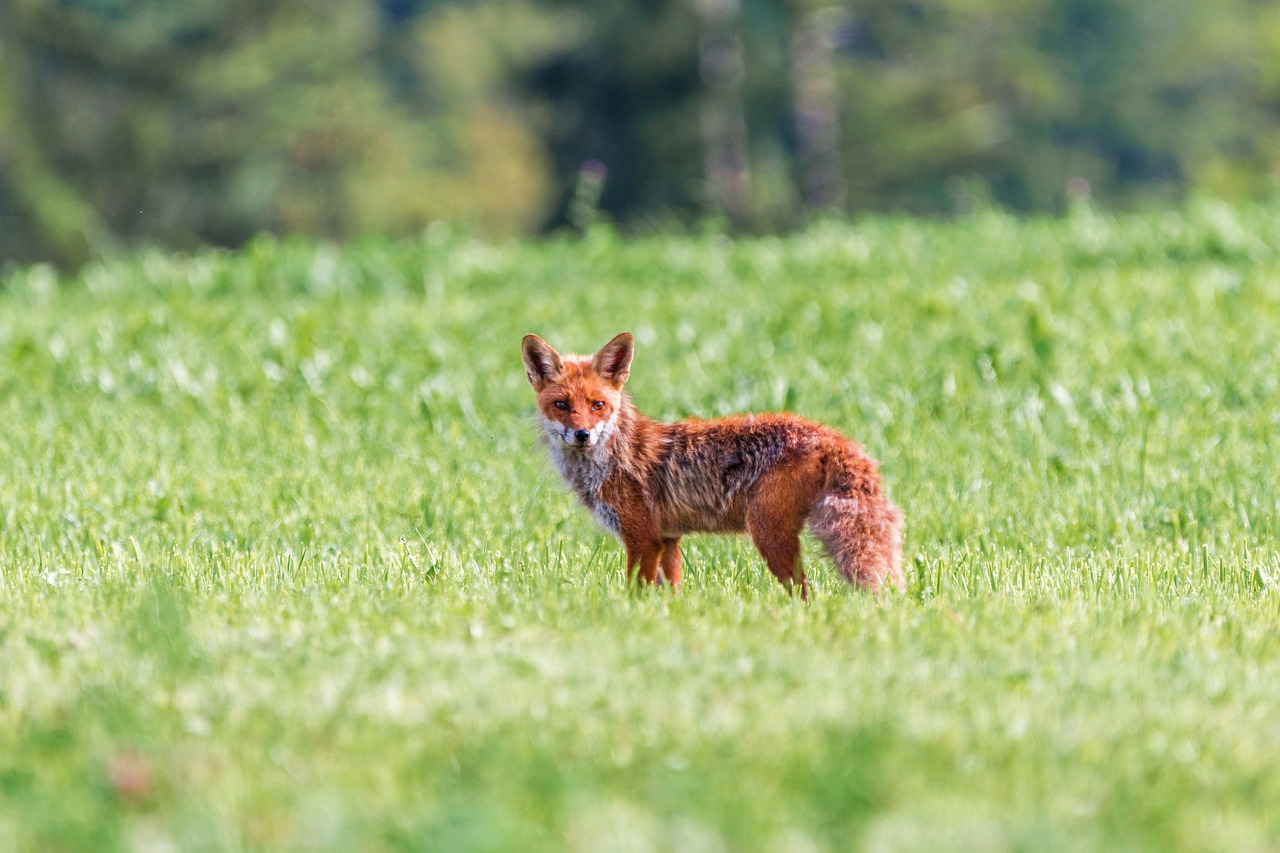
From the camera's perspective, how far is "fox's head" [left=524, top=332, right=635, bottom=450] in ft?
19.2

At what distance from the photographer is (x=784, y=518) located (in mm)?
5508

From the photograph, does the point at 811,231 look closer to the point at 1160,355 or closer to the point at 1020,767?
the point at 1160,355

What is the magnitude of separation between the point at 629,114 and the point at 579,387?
119 ft

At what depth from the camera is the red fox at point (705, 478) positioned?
541 centimetres

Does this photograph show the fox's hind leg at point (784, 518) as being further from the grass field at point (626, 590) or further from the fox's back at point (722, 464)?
the grass field at point (626, 590)

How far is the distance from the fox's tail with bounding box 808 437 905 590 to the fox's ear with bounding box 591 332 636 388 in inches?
39.2

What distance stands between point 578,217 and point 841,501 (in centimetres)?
918

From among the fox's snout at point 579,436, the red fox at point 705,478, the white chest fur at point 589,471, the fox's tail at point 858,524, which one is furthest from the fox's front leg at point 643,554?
the fox's tail at point 858,524

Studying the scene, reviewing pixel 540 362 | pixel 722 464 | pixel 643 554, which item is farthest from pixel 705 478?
pixel 540 362

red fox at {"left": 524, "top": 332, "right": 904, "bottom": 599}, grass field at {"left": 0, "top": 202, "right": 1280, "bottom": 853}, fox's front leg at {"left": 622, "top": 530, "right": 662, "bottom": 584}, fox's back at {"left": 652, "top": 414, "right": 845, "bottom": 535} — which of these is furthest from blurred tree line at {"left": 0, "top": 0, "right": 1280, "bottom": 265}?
fox's front leg at {"left": 622, "top": 530, "right": 662, "bottom": 584}

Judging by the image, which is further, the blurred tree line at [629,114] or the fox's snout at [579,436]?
the blurred tree line at [629,114]

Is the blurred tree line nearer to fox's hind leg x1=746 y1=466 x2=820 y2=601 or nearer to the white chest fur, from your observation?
the white chest fur

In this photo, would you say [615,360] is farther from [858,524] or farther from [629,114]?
[629,114]

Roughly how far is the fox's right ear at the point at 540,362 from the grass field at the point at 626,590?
712mm
